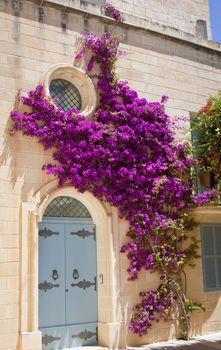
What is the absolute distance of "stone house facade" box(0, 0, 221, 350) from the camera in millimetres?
7328

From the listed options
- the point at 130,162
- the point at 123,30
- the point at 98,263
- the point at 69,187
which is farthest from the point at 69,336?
the point at 123,30

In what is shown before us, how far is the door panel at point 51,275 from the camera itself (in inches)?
304

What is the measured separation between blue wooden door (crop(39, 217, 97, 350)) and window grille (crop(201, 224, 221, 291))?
249 cm

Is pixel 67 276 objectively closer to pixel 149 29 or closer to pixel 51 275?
pixel 51 275

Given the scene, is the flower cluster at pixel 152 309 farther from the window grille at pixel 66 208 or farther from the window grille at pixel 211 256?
the window grille at pixel 66 208

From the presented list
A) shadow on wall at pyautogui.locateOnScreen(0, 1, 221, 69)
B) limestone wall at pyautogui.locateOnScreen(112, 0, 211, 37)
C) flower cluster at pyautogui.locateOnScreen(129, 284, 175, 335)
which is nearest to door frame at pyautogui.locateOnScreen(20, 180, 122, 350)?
flower cluster at pyautogui.locateOnScreen(129, 284, 175, 335)

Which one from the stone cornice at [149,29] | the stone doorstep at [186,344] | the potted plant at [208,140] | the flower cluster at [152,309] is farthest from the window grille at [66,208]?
the stone cornice at [149,29]

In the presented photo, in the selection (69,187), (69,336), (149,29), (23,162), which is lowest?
(69,336)

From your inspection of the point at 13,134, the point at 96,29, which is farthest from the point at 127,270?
the point at 96,29

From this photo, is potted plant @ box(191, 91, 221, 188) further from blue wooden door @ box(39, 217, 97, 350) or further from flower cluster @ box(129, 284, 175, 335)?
blue wooden door @ box(39, 217, 97, 350)

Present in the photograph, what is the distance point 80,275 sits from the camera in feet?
26.9

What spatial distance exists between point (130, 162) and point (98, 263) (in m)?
2.04

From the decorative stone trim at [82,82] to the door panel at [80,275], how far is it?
2.34 metres

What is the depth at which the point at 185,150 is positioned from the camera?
377 inches
